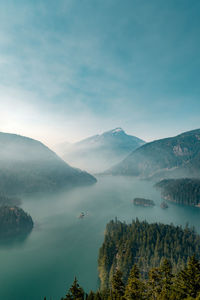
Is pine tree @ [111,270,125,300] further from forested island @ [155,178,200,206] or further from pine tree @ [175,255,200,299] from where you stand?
forested island @ [155,178,200,206]

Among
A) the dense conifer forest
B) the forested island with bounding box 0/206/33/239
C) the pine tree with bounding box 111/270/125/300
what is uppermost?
the dense conifer forest

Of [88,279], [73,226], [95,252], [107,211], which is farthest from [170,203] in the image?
[88,279]

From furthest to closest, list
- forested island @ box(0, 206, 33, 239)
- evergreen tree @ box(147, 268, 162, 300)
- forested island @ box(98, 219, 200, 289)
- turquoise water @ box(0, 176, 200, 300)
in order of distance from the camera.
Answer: forested island @ box(0, 206, 33, 239)
turquoise water @ box(0, 176, 200, 300)
forested island @ box(98, 219, 200, 289)
evergreen tree @ box(147, 268, 162, 300)

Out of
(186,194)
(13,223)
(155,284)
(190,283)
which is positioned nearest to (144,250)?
(155,284)

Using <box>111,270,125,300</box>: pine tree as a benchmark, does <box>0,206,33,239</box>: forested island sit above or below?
below

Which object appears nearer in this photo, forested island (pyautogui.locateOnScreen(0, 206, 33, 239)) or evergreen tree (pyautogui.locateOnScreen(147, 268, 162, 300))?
evergreen tree (pyautogui.locateOnScreen(147, 268, 162, 300))

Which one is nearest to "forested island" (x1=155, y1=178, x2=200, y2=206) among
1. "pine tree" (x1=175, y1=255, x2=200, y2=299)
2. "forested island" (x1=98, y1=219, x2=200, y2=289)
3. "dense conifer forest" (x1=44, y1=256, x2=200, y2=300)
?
"forested island" (x1=98, y1=219, x2=200, y2=289)

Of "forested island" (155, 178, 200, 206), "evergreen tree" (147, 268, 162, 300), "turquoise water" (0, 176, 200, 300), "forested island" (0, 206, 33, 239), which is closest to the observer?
"evergreen tree" (147, 268, 162, 300)
